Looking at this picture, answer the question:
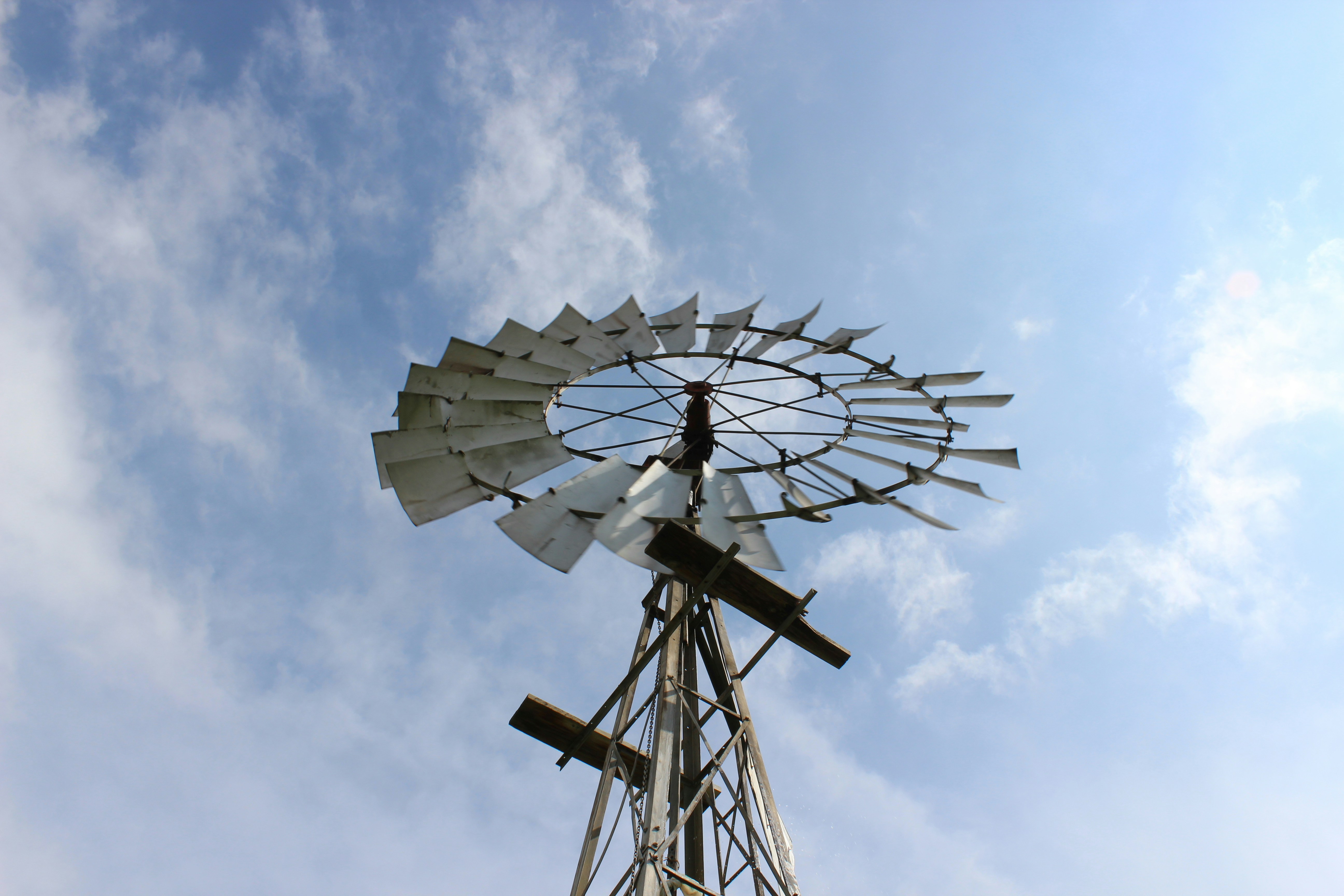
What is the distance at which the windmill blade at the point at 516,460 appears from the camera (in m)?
6.34

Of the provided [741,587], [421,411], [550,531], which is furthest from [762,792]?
[421,411]

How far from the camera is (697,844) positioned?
17.6 feet

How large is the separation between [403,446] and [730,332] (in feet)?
11.5

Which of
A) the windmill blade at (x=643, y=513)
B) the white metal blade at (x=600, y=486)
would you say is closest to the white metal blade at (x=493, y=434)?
the white metal blade at (x=600, y=486)

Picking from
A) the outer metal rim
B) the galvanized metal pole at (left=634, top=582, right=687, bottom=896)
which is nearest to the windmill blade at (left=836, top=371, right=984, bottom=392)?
the outer metal rim

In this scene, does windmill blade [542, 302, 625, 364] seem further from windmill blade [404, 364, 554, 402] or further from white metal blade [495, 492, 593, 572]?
white metal blade [495, 492, 593, 572]

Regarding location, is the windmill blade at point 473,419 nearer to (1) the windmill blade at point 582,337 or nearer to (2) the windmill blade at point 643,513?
(1) the windmill blade at point 582,337

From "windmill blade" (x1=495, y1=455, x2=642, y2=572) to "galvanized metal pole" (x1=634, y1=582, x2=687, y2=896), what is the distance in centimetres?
113

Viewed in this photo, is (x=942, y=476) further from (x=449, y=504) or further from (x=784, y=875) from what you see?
(x=449, y=504)

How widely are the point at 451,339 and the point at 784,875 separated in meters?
5.11

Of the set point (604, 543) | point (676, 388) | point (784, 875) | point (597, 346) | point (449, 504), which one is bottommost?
point (784, 875)

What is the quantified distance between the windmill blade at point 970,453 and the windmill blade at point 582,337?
2.88m

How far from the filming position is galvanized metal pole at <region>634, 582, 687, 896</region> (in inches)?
175

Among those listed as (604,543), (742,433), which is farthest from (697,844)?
(742,433)
